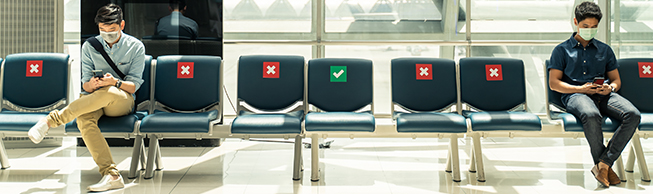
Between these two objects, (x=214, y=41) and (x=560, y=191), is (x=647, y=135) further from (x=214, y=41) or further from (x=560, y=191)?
(x=214, y=41)

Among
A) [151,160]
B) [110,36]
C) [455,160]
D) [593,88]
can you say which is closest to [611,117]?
[593,88]

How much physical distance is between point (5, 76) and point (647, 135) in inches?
174

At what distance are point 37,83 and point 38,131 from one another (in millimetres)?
872

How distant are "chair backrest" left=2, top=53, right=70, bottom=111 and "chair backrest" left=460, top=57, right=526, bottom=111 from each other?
114 inches

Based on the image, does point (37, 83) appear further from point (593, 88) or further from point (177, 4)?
point (593, 88)

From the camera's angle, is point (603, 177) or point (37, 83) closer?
point (603, 177)

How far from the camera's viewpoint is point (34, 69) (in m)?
3.66

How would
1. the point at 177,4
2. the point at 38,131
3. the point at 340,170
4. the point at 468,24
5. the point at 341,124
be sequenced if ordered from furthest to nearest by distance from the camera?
the point at 468,24 → the point at 177,4 → the point at 340,170 → the point at 341,124 → the point at 38,131

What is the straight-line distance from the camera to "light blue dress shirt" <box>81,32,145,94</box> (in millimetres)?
3303

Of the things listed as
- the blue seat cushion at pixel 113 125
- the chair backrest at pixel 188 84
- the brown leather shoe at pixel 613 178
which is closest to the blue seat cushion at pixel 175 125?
the blue seat cushion at pixel 113 125

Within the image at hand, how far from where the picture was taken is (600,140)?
316cm

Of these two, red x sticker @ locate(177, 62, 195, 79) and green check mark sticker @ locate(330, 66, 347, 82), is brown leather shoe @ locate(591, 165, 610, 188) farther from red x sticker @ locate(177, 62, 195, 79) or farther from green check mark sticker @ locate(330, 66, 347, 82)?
red x sticker @ locate(177, 62, 195, 79)

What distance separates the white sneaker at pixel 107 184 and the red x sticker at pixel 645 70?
3.62m

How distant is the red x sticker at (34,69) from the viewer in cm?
366
